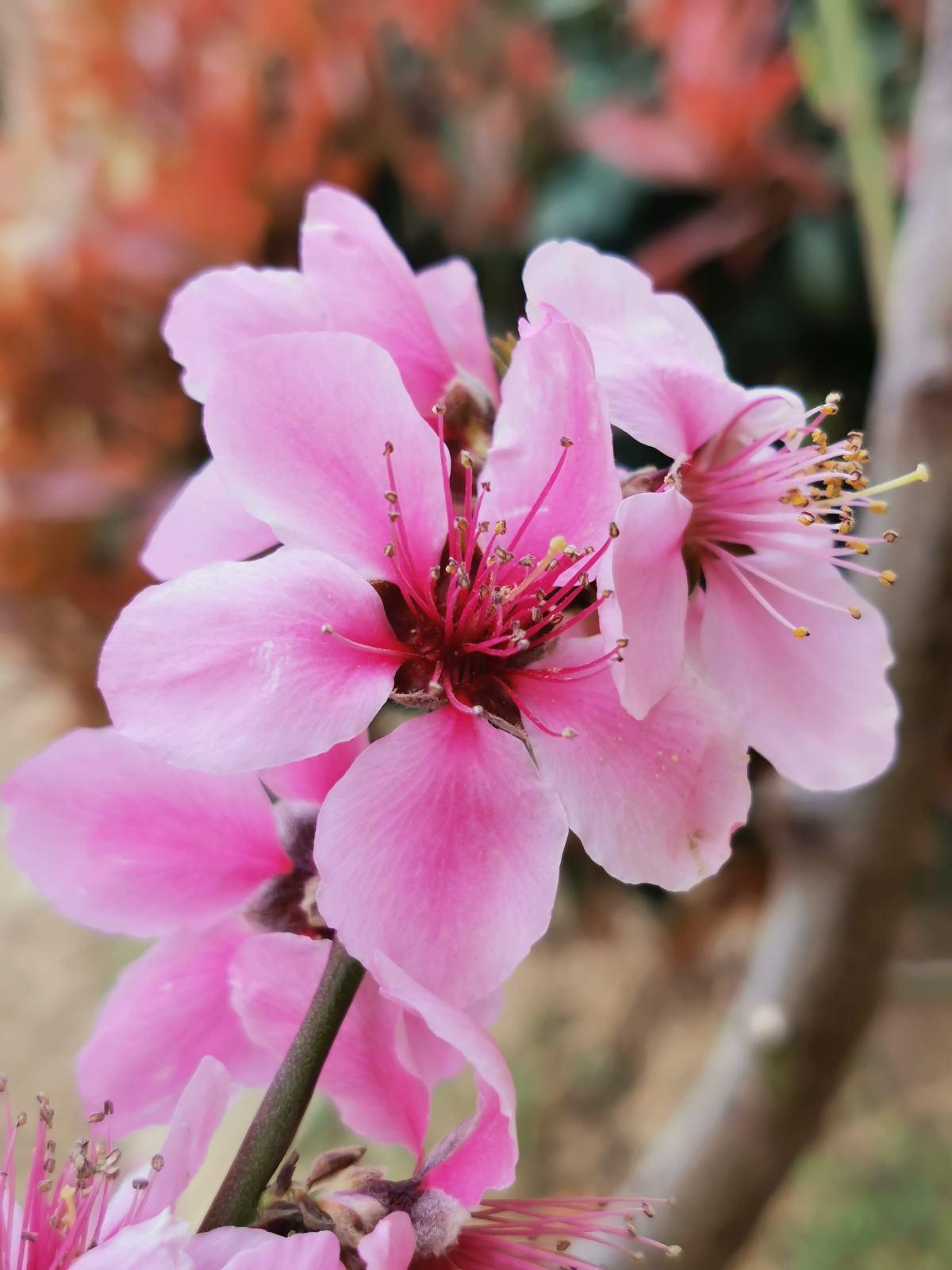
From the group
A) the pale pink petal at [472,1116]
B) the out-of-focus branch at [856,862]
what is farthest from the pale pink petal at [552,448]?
the out-of-focus branch at [856,862]

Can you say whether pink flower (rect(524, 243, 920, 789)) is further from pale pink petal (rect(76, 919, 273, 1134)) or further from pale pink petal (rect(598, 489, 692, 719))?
pale pink petal (rect(76, 919, 273, 1134))

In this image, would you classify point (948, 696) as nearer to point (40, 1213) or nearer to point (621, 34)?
point (40, 1213)

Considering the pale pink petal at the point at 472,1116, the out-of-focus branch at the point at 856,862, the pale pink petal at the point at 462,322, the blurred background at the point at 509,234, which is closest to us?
the pale pink petal at the point at 472,1116

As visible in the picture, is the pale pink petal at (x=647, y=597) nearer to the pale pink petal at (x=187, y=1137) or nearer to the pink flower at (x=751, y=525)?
the pink flower at (x=751, y=525)

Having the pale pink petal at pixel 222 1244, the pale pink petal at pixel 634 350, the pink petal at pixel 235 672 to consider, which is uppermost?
the pale pink petal at pixel 634 350

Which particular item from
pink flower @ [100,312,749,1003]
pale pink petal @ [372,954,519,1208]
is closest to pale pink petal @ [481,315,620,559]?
pink flower @ [100,312,749,1003]

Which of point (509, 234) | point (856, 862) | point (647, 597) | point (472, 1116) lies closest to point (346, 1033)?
point (472, 1116)
